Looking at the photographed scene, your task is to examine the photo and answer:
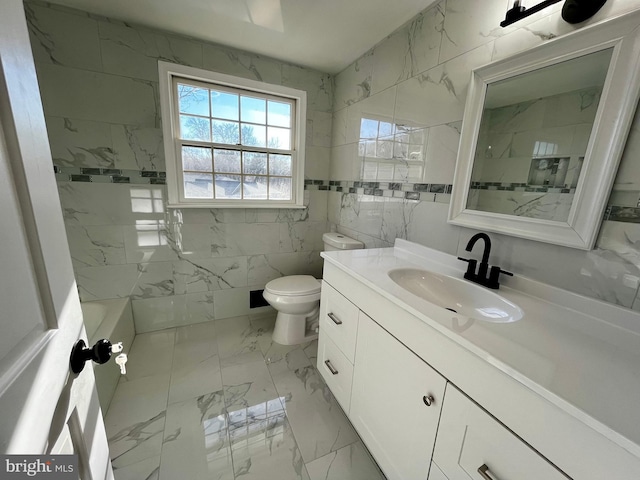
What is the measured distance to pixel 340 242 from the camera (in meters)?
2.03

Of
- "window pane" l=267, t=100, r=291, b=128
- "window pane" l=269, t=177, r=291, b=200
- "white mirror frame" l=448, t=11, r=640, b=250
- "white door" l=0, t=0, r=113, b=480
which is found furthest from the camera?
"window pane" l=269, t=177, r=291, b=200

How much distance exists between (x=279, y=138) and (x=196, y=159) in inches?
27.5

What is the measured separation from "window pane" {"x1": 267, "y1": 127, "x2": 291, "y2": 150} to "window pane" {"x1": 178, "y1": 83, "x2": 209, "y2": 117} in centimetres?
50

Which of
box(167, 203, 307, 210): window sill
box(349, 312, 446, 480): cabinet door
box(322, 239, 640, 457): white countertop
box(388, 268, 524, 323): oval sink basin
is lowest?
box(349, 312, 446, 480): cabinet door

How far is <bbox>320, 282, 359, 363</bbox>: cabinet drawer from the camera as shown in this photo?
1251 millimetres

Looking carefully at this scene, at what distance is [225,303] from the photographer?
2262 mm

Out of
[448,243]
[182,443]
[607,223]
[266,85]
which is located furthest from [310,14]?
[182,443]

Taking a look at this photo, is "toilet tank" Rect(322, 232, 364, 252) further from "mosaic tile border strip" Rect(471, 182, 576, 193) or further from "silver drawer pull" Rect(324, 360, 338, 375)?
"mosaic tile border strip" Rect(471, 182, 576, 193)

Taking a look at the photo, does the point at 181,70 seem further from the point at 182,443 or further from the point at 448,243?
the point at 182,443

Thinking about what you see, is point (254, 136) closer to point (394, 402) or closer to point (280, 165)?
point (280, 165)

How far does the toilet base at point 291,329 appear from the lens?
1992 millimetres

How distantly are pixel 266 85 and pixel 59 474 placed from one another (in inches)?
89.2

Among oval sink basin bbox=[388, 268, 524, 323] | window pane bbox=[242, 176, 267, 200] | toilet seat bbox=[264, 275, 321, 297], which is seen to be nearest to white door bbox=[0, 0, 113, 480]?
oval sink basin bbox=[388, 268, 524, 323]

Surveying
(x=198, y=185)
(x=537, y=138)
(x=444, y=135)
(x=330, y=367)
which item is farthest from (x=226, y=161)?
(x=537, y=138)
